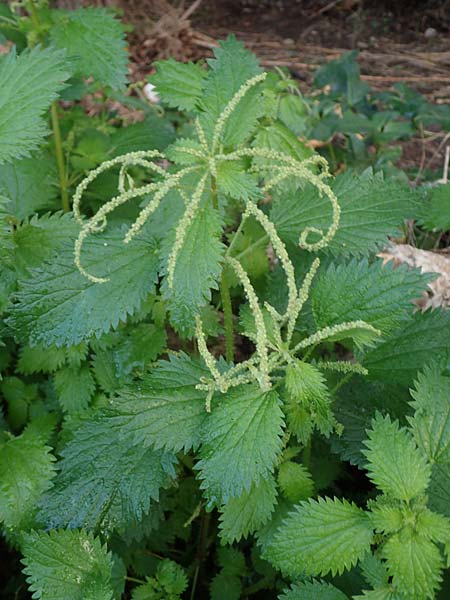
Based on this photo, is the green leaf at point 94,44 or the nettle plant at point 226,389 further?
the green leaf at point 94,44

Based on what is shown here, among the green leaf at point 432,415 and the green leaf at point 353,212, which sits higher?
the green leaf at point 353,212

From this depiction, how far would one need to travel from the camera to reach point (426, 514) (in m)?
1.19

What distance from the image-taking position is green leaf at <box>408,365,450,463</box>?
129 cm

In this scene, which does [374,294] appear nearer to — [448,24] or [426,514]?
[426,514]

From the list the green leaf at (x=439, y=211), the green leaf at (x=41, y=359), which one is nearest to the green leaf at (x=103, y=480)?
the green leaf at (x=41, y=359)

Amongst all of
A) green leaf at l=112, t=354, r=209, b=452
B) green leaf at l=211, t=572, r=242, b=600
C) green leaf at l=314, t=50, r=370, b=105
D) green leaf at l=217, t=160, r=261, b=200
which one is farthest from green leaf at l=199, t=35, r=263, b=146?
green leaf at l=314, t=50, r=370, b=105

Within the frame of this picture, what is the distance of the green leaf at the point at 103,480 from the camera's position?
144 centimetres

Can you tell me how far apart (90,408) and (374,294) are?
859mm

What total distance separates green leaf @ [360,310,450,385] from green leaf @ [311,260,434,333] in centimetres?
14

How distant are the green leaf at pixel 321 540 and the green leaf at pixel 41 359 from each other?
33.7 inches

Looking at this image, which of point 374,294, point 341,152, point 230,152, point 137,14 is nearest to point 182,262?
point 230,152

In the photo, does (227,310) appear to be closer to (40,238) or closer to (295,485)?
(295,485)

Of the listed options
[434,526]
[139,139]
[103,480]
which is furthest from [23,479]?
[139,139]

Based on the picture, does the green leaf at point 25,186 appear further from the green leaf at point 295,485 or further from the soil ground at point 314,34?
the soil ground at point 314,34
